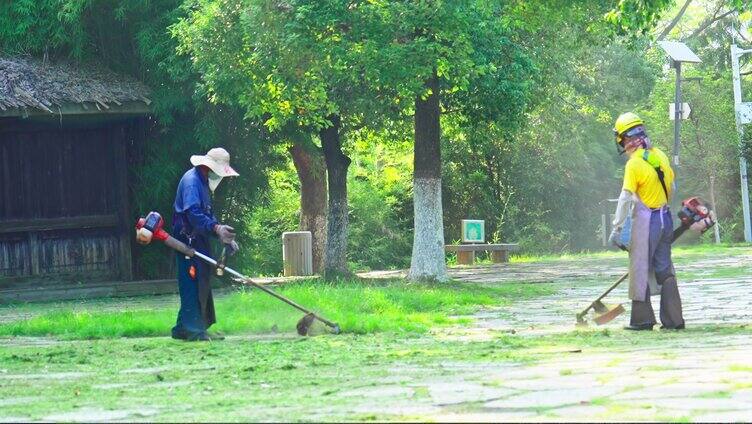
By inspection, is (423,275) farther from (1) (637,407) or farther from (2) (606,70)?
(2) (606,70)

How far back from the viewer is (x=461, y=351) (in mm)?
11258

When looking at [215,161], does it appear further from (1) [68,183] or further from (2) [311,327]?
(1) [68,183]

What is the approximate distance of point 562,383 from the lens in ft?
27.8

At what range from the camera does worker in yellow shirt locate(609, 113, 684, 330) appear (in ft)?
42.6

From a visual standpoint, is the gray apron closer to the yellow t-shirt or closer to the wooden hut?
the yellow t-shirt

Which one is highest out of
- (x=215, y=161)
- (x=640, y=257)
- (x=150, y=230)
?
(x=215, y=161)

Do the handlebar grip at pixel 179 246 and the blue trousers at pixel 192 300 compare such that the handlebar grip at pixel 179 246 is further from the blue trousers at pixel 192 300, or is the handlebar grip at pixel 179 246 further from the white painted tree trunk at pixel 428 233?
the white painted tree trunk at pixel 428 233

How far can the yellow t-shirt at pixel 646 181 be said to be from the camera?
13086mm

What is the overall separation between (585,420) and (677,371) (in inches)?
87.2

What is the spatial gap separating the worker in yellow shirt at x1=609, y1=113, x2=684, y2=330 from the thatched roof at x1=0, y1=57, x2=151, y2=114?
11168mm

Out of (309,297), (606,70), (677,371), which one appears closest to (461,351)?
(677,371)

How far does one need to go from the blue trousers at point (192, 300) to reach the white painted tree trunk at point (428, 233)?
8.52 m

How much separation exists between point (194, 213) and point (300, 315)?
6.95 ft

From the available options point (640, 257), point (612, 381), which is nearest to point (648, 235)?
point (640, 257)
